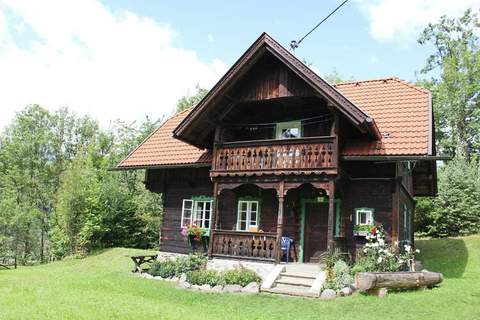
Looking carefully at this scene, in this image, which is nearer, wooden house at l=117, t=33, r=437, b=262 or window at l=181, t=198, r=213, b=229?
wooden house at l=117, t=33, r=437, b=262

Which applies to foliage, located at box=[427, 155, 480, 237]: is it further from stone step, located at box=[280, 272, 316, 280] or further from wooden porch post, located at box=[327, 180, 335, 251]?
stone step, located at box=[280, 272, 316, 280]

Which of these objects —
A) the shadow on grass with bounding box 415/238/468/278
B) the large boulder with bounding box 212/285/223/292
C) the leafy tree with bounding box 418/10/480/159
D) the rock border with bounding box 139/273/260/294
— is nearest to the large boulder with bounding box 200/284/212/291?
the rock border with bounding box 139/273/260/294

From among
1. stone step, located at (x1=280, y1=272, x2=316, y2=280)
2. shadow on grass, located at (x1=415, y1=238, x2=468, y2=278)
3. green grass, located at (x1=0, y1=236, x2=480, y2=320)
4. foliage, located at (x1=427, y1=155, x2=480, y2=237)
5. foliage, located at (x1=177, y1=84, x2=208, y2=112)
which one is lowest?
green grass, located at (x1=0, y1=236, x2=480, y2=320)

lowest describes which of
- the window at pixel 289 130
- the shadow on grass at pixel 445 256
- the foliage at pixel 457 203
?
the shadow on grass at pixel 445 256

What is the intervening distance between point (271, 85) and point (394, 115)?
402cm

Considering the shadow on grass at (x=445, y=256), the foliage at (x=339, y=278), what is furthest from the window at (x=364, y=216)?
the shadow on grass at (x=445, y=256)

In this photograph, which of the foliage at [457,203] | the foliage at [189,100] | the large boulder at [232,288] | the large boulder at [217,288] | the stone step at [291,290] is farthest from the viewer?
the foliage at [189,100]

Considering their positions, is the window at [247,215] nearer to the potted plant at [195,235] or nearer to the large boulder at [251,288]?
the potted plant at [195,235]

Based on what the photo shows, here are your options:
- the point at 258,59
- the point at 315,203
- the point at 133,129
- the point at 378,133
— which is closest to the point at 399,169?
the point at 378,133

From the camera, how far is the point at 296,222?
15.0 metres

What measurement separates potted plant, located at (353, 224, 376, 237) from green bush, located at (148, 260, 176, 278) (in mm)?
5786

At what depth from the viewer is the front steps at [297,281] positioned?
437 inches

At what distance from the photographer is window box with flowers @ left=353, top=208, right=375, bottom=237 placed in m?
13.3

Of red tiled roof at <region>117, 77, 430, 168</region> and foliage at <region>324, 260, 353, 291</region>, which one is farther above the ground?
red tiled roof at <region>117, 77, 430, 168</region>
